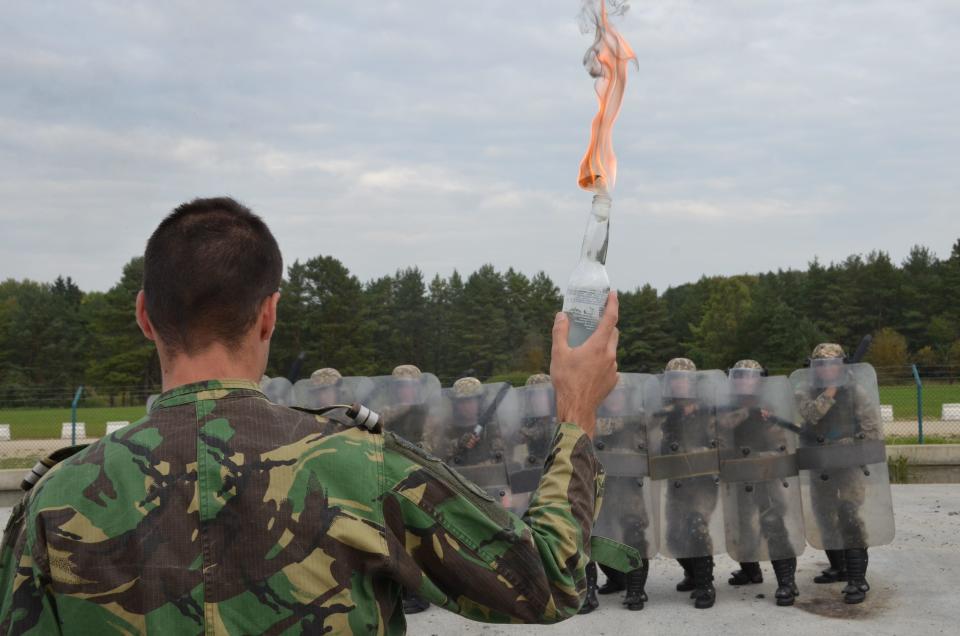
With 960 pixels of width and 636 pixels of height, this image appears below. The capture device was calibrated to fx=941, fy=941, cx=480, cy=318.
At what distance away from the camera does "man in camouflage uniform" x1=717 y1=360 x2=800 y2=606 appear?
24.6 feet

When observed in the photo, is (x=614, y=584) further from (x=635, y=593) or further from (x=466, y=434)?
(x=466, y=434)

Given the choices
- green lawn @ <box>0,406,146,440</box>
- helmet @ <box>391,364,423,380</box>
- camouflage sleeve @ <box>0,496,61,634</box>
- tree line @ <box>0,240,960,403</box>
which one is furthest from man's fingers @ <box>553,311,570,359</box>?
tree line @ <box>0,240,960,403</box>

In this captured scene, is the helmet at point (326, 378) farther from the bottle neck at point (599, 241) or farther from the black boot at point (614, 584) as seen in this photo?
the bottle neck at point (599, 241)

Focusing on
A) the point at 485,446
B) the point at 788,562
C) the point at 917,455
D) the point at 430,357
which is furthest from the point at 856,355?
the point at 430,357

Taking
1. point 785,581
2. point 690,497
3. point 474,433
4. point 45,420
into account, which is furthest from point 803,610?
point 45,420

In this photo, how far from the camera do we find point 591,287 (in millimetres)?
1737

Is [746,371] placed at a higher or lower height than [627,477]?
higher

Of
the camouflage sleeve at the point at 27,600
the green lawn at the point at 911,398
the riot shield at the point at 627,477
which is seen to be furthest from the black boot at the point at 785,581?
the green lawn at the point at 911,398

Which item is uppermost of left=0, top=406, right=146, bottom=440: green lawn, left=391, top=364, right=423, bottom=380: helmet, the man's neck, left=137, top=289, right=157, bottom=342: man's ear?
left=137, top=289, right=157, bottom=342: man's ear

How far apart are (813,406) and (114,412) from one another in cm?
1767

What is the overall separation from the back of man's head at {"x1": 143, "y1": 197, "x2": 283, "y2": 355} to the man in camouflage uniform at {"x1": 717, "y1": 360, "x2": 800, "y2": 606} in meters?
6.83

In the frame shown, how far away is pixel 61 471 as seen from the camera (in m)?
1.43

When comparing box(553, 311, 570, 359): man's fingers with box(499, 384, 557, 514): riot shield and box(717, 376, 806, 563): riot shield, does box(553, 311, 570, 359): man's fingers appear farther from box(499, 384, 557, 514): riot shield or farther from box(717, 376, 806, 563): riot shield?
box(717, 376, 806, 563): riot shield

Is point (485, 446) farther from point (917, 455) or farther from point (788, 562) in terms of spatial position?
point (917, 455)
